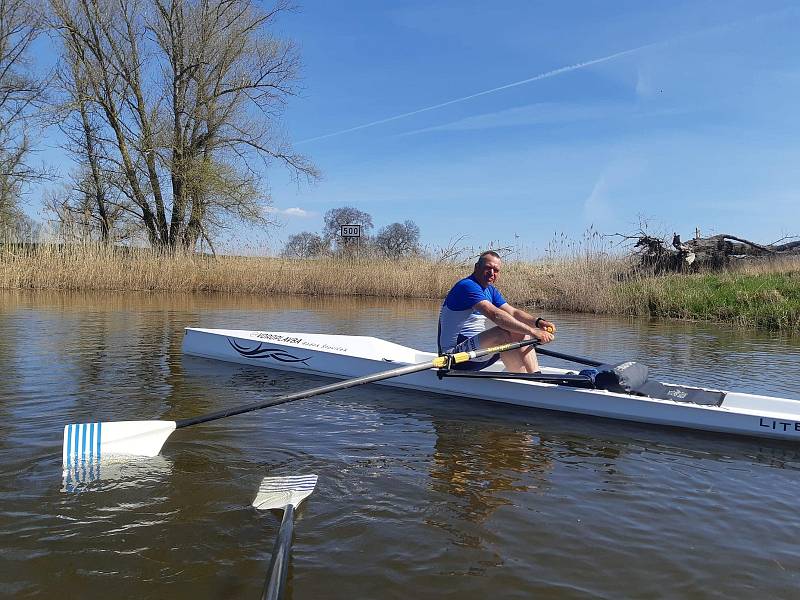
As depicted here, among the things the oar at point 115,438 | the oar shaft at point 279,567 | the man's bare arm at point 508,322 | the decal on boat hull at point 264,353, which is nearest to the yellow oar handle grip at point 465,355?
the man's bare arm at point 508,322

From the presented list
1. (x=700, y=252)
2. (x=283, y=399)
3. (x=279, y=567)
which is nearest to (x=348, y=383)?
(x=283, y=399)

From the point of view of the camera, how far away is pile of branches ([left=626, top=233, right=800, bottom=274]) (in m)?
18.9

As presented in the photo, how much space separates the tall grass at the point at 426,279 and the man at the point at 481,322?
9.33 metres

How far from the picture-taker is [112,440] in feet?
14.0

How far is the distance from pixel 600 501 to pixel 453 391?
2.78 metres

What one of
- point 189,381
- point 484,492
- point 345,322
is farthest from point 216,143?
point 484,492

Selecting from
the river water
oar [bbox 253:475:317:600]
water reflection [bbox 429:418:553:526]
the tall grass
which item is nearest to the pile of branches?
the tall grass

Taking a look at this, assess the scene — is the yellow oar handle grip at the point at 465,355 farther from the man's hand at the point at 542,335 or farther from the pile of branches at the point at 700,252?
the pile of branches at the point at 700,252

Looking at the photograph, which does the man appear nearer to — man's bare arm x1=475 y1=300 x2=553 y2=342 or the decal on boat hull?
man's bare arm x1=475 y1=300 x2=553 y2=342

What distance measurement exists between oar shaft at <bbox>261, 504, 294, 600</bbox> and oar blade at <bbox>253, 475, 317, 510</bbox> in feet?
1.24

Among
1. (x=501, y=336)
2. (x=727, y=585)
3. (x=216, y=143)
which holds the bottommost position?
(x=727, y=585)

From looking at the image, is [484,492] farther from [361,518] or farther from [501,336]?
[501,336]

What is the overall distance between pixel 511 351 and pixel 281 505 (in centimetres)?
357

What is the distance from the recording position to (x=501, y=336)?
6281mm
